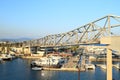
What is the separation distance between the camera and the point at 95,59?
156ft

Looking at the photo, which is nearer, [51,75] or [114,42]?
[114,42]

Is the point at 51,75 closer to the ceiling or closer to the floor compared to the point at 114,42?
closer to the floor

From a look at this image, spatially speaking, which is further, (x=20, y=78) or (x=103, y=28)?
(x=20, y=78)

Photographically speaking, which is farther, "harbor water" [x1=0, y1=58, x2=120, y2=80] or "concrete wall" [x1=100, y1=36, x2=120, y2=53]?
"harbor water" [x1=0, y1=58, x2=120, y2=80]

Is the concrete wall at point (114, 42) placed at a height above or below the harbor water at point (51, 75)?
above

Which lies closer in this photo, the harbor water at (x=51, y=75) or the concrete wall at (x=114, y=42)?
the concrete wall at (x=114, y=42)

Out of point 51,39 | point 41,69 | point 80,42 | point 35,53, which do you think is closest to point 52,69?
point 41,69

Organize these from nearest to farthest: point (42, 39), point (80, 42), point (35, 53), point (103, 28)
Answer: point (103, 28) → point (80, 42) → point (42, 39) → point (35, 53)

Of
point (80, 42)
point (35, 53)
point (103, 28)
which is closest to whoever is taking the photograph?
point (103, 28)

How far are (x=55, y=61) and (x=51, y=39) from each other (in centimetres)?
1054

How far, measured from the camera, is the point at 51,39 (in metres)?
46.9

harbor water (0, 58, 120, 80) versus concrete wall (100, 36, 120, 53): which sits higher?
concrete wall (100, 36, 120, 53)

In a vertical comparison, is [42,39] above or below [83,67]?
above

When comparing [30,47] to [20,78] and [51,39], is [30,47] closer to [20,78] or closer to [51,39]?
[51,39]
